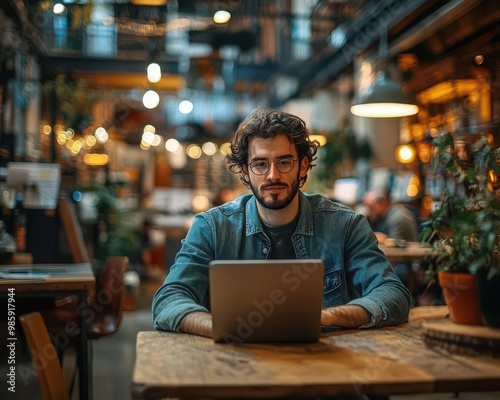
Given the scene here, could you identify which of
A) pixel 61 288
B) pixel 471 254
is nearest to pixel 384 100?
pixel 61 288

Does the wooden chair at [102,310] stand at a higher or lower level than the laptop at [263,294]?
lower

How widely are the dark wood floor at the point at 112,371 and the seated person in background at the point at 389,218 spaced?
2.78m

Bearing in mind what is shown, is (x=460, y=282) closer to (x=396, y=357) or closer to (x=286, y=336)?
(x=396, y=357)

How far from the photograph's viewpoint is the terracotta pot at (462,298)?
80.1 inches

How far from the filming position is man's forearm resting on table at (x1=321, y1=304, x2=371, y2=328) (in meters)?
2.27

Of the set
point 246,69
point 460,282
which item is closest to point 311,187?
point 246,69

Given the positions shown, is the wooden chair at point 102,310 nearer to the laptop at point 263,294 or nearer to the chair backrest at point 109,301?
the chair backrest at point 109,301

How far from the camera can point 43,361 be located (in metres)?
2.34

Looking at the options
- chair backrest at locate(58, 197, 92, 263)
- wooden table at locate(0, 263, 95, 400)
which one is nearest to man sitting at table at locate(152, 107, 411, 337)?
wooden table at locate(0, 263, 95, 400)

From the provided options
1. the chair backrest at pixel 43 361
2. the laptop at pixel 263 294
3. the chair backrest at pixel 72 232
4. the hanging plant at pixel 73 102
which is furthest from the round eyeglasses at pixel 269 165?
the hanging plant at pixel 73 102

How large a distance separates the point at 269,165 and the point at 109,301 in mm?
2769

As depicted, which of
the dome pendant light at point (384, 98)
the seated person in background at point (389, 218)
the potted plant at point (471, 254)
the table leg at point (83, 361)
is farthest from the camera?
the seated person in background at point (389, 218)

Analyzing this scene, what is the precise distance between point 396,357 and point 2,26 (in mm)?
7208

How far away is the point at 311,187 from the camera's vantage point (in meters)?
12.0
